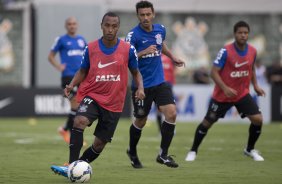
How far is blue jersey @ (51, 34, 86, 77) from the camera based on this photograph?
18.1 m

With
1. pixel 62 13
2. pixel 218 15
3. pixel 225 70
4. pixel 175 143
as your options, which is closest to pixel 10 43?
pixel 62 13

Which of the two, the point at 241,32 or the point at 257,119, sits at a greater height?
the point at 241,32

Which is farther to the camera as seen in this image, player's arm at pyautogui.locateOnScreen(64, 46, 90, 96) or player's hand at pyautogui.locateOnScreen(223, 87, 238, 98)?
player's hand at pyautogui.locateOnScreen(223, 87, 238, 98)

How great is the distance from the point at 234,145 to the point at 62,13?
15.0 metres

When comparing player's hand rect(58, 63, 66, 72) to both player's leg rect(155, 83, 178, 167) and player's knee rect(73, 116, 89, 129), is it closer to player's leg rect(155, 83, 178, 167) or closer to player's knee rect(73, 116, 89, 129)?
player's leg rect(155, 83, 178, 167)

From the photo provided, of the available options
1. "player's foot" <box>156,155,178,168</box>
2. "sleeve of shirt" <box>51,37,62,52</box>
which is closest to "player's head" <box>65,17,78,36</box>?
"sleeve of shirt" <box>51,37,62,52</box>

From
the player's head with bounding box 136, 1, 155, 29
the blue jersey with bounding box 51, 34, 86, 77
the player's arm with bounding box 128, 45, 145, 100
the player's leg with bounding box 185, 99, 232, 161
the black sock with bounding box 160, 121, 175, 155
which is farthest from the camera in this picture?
the blue jersey with bounding box 51, 34, 86, 77

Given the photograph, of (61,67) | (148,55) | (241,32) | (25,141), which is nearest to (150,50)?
(148,55)

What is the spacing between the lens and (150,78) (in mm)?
13008

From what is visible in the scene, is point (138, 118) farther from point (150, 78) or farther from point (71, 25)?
point (71, 25)

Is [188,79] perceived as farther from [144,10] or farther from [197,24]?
[144,10]

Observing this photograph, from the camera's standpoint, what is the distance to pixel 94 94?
11.3m

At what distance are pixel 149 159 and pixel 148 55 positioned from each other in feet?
7.78

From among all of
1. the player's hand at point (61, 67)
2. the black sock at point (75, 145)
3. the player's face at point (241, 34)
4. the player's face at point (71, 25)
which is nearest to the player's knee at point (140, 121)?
the black sock at point (75, 145)
